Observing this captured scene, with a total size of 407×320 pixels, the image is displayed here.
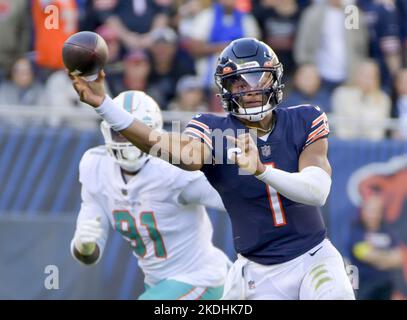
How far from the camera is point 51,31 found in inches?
378

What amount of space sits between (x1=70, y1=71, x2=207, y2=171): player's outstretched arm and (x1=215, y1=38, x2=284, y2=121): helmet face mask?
327mm

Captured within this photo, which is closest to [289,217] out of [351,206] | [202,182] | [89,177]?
[202,182]

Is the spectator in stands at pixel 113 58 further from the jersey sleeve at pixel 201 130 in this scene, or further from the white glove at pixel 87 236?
the jersey sleeve at pixel 201 130

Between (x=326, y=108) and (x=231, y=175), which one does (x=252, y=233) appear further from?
(x=326, y=108)

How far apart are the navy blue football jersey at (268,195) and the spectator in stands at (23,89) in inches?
167

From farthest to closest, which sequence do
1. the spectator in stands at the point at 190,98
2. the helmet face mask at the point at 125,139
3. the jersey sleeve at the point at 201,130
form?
the spectator in stands at the point at 190,98
the helmet face mask at the point at 125,139
the jersey sleeve at the point at 201,130

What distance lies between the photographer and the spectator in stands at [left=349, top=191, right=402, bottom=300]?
→ 900cm

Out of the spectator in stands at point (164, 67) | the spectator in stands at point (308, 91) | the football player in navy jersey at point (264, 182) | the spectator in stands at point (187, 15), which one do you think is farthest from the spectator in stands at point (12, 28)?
the football player in navy jersey at point (264, 182)

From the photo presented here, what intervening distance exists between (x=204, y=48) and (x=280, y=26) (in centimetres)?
75

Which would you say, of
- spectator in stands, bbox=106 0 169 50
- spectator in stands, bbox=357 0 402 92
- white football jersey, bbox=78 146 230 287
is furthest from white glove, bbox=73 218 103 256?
spectator in stands, bbox=357 0 402 92

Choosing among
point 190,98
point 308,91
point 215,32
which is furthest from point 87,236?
point 215,32

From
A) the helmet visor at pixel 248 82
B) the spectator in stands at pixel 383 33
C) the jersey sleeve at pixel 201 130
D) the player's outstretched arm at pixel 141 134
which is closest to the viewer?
the player's outstretched arm at pixel 141 134

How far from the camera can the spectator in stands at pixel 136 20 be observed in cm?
985

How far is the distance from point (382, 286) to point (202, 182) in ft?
9.92
